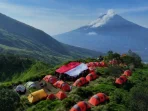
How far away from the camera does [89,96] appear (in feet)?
255

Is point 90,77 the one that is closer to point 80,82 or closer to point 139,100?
point 80,82

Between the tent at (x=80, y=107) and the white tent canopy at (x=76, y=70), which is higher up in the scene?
the white tent canopy at (x=76, y=70)

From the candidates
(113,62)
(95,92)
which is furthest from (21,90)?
(113,62)

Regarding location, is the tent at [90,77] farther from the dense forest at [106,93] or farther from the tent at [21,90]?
the tent at [21,90]

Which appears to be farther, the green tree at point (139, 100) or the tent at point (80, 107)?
the tent at point (80, 107)

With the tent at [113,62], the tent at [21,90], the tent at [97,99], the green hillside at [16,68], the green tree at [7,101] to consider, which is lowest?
the green hillside at [16,68]

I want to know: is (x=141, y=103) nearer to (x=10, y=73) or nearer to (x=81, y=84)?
(x=81, y=84)

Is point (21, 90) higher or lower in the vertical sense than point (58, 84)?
lower

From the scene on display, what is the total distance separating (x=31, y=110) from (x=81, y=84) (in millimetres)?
21213

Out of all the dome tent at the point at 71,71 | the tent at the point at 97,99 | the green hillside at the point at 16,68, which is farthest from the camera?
the green hillside at the point at 16,68

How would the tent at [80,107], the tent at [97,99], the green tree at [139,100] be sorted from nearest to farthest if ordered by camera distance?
the green tree at [139,100], the tent at [80,107], the tent at [97,99]

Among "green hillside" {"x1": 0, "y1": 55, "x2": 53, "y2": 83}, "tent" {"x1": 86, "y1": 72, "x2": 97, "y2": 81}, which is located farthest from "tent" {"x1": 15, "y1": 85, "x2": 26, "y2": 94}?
"green hillside" {"x1": 0, "y1": 55, "x2": 53, "y2": 83}

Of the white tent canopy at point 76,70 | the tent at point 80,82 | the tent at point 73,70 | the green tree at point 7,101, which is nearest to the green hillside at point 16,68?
the tent at point 73,70

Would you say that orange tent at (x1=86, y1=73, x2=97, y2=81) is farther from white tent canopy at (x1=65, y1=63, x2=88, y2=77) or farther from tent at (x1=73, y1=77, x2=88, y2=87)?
white tent canopy at (x1=65, y1=63, x2=88, y2=77)
